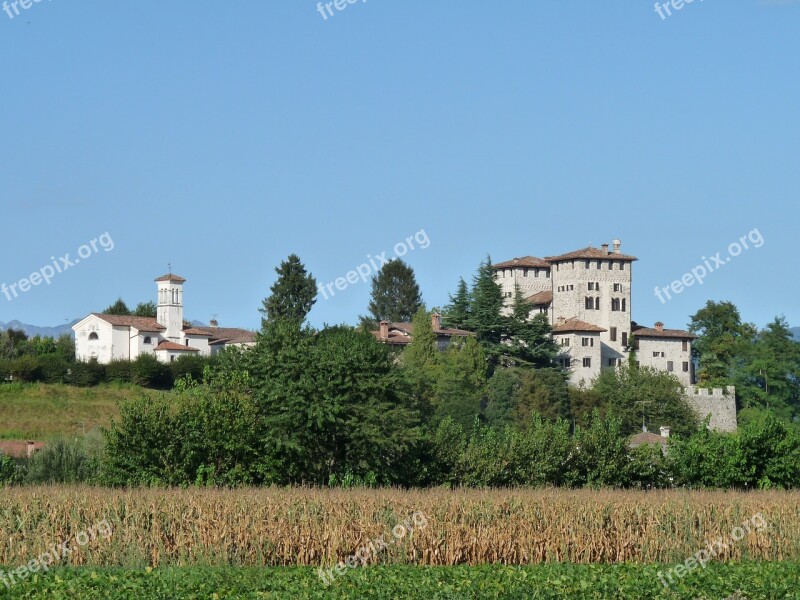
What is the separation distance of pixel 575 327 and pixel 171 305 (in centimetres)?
3495

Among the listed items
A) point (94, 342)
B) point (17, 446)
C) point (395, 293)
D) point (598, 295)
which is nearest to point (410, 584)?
point (17, 446)

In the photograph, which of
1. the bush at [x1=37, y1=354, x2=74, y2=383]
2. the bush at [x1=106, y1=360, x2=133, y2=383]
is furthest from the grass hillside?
the bush at [x1=37, y1=354, x2=74, y2=383]

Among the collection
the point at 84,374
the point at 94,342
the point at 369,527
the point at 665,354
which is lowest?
the point at 369,527

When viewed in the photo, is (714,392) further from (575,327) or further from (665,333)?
(575,327)

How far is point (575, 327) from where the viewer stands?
371 ft

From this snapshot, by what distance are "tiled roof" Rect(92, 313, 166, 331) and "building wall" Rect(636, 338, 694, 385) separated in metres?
41.7

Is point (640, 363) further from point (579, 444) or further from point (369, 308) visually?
point (579, 444)

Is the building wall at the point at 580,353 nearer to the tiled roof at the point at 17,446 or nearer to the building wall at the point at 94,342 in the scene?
the building wall at the point at 94,342

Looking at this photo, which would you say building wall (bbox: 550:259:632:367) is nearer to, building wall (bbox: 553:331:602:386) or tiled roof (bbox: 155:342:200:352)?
building wall (bbox: 553:331:602:386)

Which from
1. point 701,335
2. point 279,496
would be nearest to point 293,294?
point 701,335

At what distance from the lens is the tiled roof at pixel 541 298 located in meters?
120

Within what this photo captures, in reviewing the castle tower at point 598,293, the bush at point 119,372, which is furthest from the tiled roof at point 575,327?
the bush at point 119,372

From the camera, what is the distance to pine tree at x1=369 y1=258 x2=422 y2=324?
147875 mm

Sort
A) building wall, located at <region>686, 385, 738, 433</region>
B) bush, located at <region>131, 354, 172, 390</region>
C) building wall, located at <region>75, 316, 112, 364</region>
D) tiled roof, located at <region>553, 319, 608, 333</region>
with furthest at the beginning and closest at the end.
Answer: tiled roof, located at <region>553, 319, 608, 333</region> < building wall, located at <region>75, 316, 112, 364</region> < building wall, located at <region>686, 385, 738, 433</region> < bush, located at <region>131, 354, 172, 390</region>
